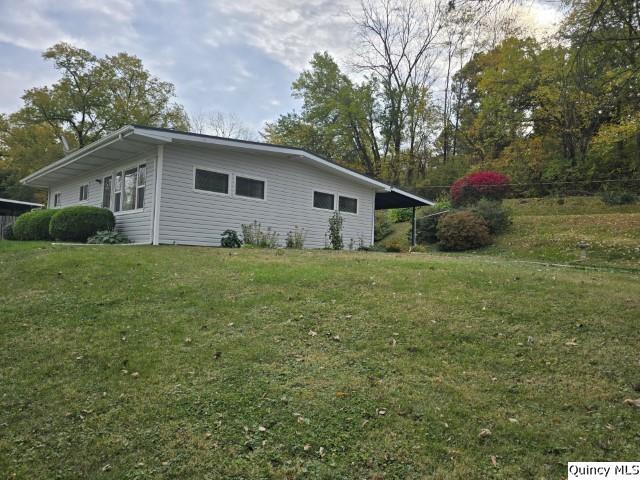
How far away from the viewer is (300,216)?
14094mm

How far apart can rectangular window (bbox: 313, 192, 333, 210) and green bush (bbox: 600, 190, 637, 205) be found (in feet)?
41.3

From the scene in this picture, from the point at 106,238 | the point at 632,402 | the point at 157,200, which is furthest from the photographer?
the point at 106,238

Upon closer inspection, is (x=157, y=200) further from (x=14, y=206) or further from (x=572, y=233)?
(x=14, y=206)

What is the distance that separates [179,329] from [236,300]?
102cm

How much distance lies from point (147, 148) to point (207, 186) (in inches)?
76.2

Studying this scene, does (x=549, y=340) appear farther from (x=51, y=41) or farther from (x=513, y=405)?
(x=51, y=41)

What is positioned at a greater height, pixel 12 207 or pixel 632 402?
pixel 12 207

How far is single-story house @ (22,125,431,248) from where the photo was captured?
36.9ft

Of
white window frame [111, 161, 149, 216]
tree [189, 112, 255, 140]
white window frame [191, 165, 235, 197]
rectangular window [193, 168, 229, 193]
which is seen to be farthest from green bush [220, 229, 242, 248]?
tree [189, 112, 255, 140]

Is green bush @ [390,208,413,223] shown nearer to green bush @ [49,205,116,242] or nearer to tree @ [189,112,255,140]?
green bush @ [49,205,116,242]

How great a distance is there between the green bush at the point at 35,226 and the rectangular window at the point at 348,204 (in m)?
9.78

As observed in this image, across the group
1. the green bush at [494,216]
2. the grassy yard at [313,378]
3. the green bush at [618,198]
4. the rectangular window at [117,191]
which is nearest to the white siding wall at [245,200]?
the rectangular window at [117,191]

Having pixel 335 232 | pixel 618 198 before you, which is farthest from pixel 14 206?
pixel 618 198

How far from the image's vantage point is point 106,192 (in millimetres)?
14133
